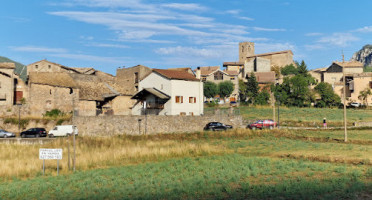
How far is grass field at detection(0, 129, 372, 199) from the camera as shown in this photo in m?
16.9

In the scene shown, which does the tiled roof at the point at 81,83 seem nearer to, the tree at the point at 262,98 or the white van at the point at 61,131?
the white van at the point at 61,131

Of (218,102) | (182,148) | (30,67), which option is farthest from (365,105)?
(30,67)

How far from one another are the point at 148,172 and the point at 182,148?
395 inches

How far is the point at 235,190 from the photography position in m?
17.5

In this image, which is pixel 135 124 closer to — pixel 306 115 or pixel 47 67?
pixel 47 67

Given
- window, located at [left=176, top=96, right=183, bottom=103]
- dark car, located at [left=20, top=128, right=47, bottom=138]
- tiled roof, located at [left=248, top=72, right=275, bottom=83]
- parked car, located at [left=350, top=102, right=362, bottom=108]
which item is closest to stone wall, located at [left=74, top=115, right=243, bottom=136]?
dark car, located at [left=20, top=128, right=47, bottom=138]

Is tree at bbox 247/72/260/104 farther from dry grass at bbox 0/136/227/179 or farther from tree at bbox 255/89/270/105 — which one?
dry grass at bbox 0/136/227/179

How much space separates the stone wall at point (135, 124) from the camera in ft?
152

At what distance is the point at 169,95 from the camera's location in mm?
56719

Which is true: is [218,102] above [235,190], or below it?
above

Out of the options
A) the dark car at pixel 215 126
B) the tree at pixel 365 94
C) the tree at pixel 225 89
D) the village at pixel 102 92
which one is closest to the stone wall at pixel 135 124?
the dark car at pixel 215 126

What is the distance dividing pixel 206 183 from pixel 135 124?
30.0m

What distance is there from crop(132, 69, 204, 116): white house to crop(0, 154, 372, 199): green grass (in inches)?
1255

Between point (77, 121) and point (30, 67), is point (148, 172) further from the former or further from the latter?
point (30, 67)
